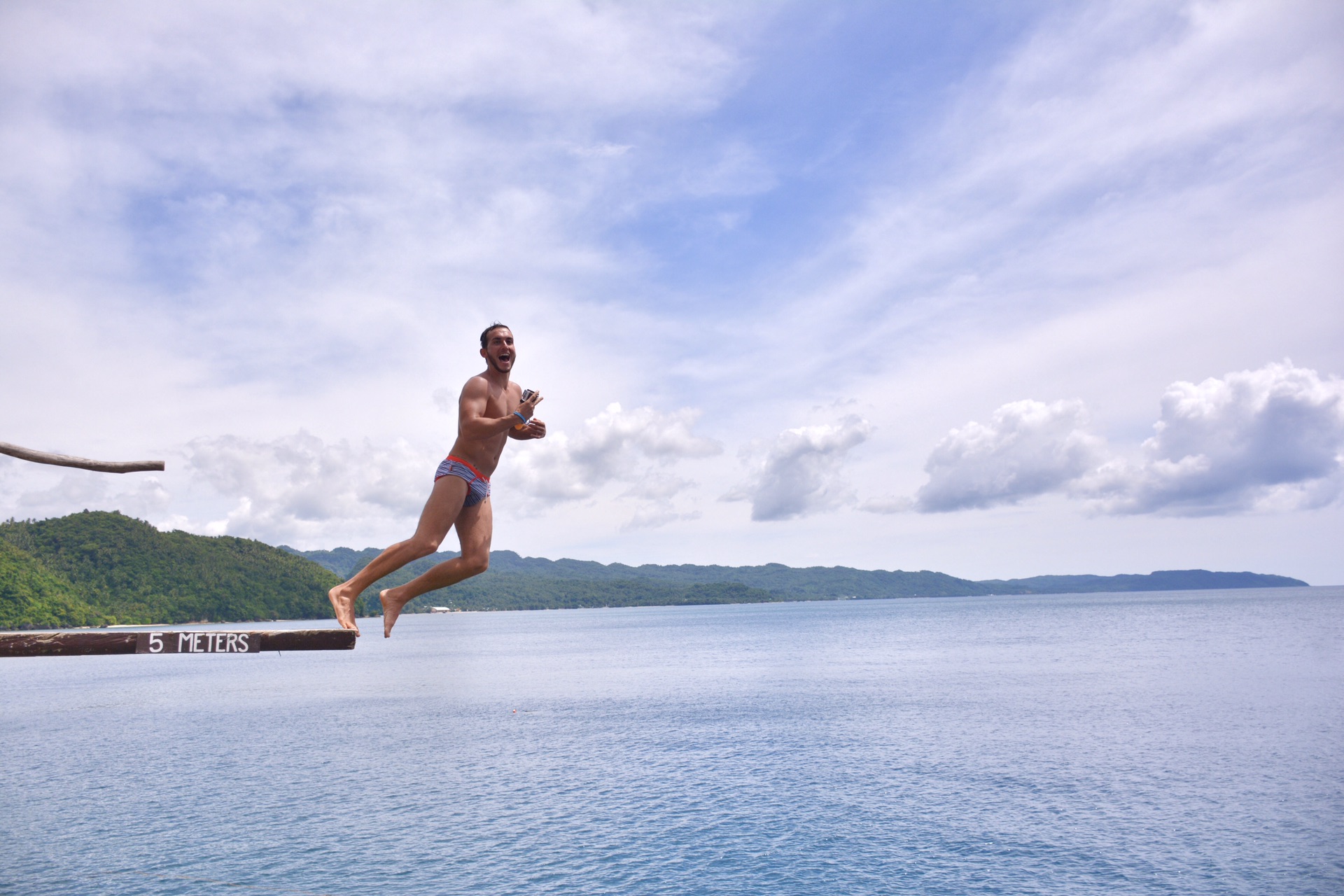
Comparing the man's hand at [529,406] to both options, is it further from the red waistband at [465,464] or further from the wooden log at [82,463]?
the wooden log at [82,463]

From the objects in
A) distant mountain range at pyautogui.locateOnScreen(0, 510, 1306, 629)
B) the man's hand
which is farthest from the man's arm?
distant mountain range at pyautogui.locateOnScreen(0, 510, 1306, 629)

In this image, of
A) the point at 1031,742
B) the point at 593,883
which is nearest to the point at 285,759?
the point at 593,883

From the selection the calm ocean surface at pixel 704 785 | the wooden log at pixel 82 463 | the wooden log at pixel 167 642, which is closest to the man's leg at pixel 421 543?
the wooden log at pixel 167 642

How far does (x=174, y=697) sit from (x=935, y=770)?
70334 mm

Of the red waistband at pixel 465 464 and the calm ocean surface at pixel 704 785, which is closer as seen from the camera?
the red waistband at pixel 465 464

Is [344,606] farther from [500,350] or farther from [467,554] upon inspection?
[500,350]

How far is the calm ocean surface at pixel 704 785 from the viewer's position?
28969 millimetres

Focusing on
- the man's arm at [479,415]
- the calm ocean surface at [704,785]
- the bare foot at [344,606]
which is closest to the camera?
the man's arm at [479,415]

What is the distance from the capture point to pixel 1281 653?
91188mm

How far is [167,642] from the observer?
696 centimetres

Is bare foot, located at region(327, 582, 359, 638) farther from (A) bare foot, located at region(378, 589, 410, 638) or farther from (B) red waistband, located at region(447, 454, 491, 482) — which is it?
(B) red waistband, located at region(447, 454, 491, 482)

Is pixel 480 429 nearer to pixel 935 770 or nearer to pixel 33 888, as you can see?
pixel 33 888

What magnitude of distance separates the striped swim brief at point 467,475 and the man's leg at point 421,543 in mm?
36

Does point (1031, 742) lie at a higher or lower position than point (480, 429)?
lower
